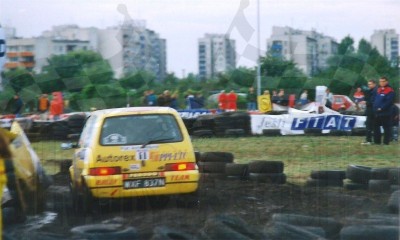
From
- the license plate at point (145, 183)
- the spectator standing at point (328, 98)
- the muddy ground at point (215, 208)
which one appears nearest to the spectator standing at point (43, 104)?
the muddy ground at point (215, 208)

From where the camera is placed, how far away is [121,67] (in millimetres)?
9445

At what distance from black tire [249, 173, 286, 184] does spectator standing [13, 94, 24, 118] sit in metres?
3.29

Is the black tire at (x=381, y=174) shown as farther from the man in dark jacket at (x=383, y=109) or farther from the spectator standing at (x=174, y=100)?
the man in dark jacket at (x=383, y=109)

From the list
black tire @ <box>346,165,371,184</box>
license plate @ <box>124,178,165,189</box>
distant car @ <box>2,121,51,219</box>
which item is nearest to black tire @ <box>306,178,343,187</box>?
black tire @ <box>346,165,371,184</box>

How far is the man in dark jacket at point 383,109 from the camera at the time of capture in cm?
1423

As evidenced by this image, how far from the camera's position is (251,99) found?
13883 millimetres

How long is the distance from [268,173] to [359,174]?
4.17 feet

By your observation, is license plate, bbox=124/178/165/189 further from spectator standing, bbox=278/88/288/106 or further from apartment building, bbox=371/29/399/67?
spectator standing, bbox=278/88/288/106

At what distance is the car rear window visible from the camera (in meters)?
8.51

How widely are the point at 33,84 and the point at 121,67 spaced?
1138mm

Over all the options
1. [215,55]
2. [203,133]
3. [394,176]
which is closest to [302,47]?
[215,55]

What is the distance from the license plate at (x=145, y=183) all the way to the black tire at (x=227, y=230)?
3.66 feet

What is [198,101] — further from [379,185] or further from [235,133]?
[235,133]

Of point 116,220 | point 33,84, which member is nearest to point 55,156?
point 33,84
